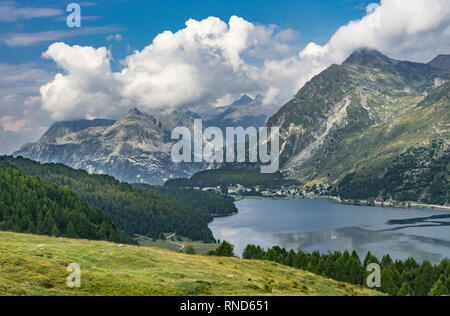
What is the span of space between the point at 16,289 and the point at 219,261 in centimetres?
4502

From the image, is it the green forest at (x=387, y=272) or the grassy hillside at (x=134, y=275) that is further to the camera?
the green forest at (x=387, y=272)

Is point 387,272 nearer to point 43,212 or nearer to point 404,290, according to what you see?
point 404,290

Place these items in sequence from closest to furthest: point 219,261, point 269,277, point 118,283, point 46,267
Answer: point 118,283 → point 46,267 → point 269,277 → point 219,261

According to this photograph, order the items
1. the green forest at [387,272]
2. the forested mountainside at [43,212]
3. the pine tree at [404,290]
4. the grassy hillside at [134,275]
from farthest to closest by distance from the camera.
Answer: the forested mountainside at [43,212] → the green forest at [387,272] → the pine tree at [404,290] → the grassy hillside at [134,275]

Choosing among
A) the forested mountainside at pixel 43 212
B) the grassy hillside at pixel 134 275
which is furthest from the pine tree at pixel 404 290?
the forested mountainside at pixel 43 212

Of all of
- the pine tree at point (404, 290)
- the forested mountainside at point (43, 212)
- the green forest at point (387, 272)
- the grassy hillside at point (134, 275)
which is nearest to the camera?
the grassy hillside at point (134, 275)

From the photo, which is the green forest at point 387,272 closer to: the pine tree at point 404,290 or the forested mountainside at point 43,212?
the pine tree at point 404,290

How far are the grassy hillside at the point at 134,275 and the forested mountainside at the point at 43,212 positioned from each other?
232 feet

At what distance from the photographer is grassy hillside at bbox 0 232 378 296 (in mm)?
44469

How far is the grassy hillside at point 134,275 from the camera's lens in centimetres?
4447
